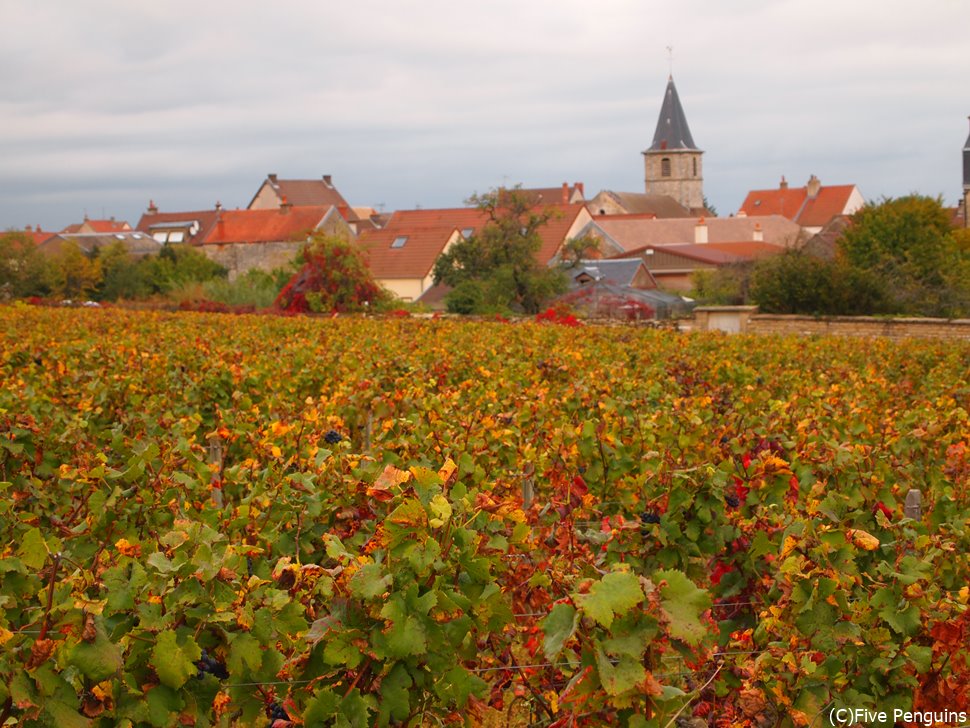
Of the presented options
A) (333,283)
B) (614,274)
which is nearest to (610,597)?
(333,283)

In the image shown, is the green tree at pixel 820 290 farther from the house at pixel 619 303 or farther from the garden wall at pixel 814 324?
the house at pixel 619 303

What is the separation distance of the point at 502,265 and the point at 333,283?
6.06 meters

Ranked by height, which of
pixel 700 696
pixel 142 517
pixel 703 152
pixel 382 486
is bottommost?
pixel 700 696

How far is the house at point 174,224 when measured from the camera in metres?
99.4

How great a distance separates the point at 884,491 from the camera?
211 inches

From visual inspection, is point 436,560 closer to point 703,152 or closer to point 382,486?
point 382,486

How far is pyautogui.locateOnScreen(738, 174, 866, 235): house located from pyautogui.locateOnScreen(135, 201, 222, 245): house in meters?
50.4

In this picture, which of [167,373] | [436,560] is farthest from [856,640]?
[167,373]

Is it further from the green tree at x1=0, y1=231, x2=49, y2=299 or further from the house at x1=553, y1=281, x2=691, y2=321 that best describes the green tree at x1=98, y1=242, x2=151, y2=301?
the house at x1=553, y1=281, x2=691, y2=321

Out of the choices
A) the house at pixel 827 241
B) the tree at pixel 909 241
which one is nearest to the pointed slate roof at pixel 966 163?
the house at pixel 827 241

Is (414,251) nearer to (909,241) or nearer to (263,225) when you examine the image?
(263,225)

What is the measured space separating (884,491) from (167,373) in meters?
6.19

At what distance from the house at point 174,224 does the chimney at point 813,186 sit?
58390mm

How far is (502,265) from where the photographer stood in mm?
38844
